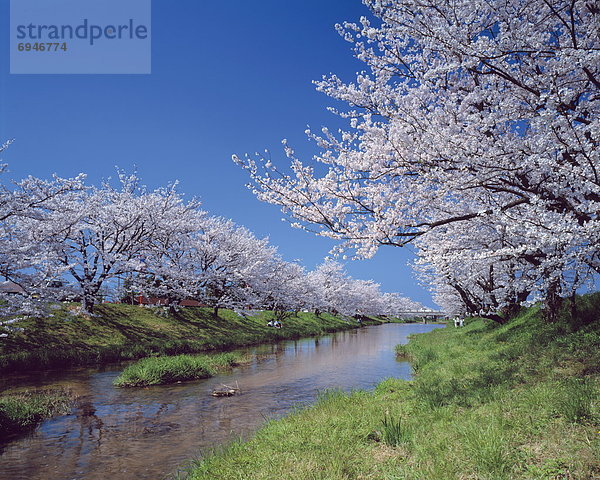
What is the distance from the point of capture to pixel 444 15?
23.0ft

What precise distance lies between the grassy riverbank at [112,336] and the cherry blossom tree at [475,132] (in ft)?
47.2

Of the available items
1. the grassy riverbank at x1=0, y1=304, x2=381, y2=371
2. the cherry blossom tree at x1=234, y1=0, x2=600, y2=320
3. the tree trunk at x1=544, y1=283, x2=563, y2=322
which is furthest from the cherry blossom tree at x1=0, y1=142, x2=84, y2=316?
the tree trunk at x1=544, y1=283, x2=563, y2=322

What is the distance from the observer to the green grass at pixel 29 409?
10211 millimetres

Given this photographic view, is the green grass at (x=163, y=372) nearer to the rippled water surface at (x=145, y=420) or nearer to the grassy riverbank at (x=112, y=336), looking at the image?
the rippled water surface at (x=145, y=420)

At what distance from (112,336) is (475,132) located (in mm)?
23264

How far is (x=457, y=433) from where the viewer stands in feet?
20.9

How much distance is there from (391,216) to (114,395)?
11894 mm

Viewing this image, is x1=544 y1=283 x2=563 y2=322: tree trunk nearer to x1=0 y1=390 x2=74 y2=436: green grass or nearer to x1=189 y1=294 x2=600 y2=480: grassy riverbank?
x1=189 y1=294 x2=600 y2=480: grassy riverbank

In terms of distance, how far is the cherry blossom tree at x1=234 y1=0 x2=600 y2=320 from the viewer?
20.5 feet

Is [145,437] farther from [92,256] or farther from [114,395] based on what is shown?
[92,256]

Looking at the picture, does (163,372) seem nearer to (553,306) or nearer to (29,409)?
(29,409)

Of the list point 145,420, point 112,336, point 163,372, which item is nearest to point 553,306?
point 145,420

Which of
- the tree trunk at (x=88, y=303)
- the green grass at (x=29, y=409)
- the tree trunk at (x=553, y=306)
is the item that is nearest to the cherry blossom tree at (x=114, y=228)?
the tree trunk at (x=88, y=303)

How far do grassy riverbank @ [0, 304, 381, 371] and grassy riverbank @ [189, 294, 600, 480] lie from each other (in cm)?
1279
